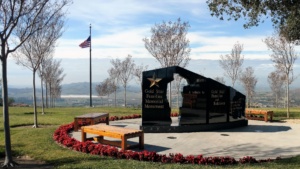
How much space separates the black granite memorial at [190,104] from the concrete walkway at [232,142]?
1.91 ft

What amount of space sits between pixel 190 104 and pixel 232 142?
3223 mm

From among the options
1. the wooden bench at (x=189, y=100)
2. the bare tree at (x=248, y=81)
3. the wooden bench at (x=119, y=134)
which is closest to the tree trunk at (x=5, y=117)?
the wooden bench at (x=119, y=134)

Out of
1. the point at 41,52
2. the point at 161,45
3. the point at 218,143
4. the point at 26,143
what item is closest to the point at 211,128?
the point at 218,143

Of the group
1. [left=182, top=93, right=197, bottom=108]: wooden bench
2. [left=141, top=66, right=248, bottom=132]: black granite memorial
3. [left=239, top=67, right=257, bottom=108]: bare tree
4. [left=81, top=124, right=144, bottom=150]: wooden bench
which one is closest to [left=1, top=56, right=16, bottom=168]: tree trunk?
[left=81, top=124, right=144, bottom=150]: wooden bench

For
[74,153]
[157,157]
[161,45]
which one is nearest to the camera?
[157,157]

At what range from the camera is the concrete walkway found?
9.97 m

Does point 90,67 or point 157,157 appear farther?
point 90,67

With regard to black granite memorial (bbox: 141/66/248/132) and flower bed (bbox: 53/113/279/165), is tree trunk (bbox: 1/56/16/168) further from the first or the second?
black granite memorial (bbox: 141/66/248/132)

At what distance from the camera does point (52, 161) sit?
8.80 meters

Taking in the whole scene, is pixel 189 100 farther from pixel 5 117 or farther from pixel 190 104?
pixel 5 117

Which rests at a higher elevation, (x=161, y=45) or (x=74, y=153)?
(x=161, y=45)

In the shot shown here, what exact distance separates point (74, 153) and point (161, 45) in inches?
756

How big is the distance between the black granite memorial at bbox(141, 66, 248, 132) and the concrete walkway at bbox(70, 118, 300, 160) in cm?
58

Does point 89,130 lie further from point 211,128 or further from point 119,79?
point 119,79
